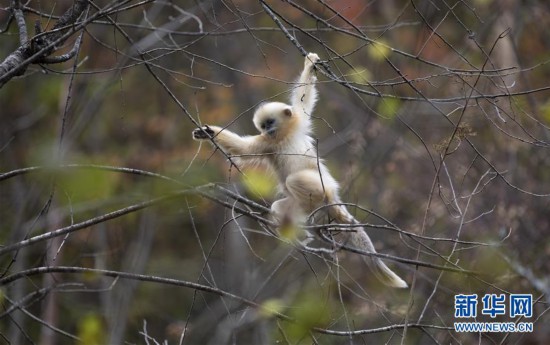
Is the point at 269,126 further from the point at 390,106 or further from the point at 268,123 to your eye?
the point at 390,106

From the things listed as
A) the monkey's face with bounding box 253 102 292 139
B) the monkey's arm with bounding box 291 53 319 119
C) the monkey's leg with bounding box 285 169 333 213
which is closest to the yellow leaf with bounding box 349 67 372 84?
Answer: the monkey's arm with bounding box 291 53 319 119

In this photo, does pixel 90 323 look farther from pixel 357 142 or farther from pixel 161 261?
pixel 161 261

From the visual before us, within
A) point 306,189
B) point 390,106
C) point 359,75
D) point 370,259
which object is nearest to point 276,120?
point 306,189

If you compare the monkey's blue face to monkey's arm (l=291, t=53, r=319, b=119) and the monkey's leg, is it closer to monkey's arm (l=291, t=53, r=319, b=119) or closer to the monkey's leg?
monkey's arm (l=291, t=53, r=319, b=119)

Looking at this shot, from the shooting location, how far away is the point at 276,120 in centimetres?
526

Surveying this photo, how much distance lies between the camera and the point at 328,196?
16.1 ft

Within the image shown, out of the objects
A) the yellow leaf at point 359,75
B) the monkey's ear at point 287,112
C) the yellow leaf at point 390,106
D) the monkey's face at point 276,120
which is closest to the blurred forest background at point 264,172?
the yellow leaf at point 390,106

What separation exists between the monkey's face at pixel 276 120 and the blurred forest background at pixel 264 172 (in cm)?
32

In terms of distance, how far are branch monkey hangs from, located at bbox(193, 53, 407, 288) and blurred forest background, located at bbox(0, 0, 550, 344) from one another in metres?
0.21

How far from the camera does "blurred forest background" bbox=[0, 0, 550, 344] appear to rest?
4.51m

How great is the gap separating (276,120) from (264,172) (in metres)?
0.39

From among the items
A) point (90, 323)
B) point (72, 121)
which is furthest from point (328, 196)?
point (90, 323)

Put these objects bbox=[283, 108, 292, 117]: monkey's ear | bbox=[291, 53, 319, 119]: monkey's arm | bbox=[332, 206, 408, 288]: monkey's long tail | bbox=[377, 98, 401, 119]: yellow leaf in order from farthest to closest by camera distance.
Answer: bbox=[283, 108, 292, 117]: monkey's ear < bbox=[332, 206, 408, 288]: monkey's long tail < bbox=[291, 53, 319, 119]: monkey's arm < bbox=[377, 98, 401, 119]: yellow leaf

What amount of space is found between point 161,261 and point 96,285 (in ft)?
4.76
